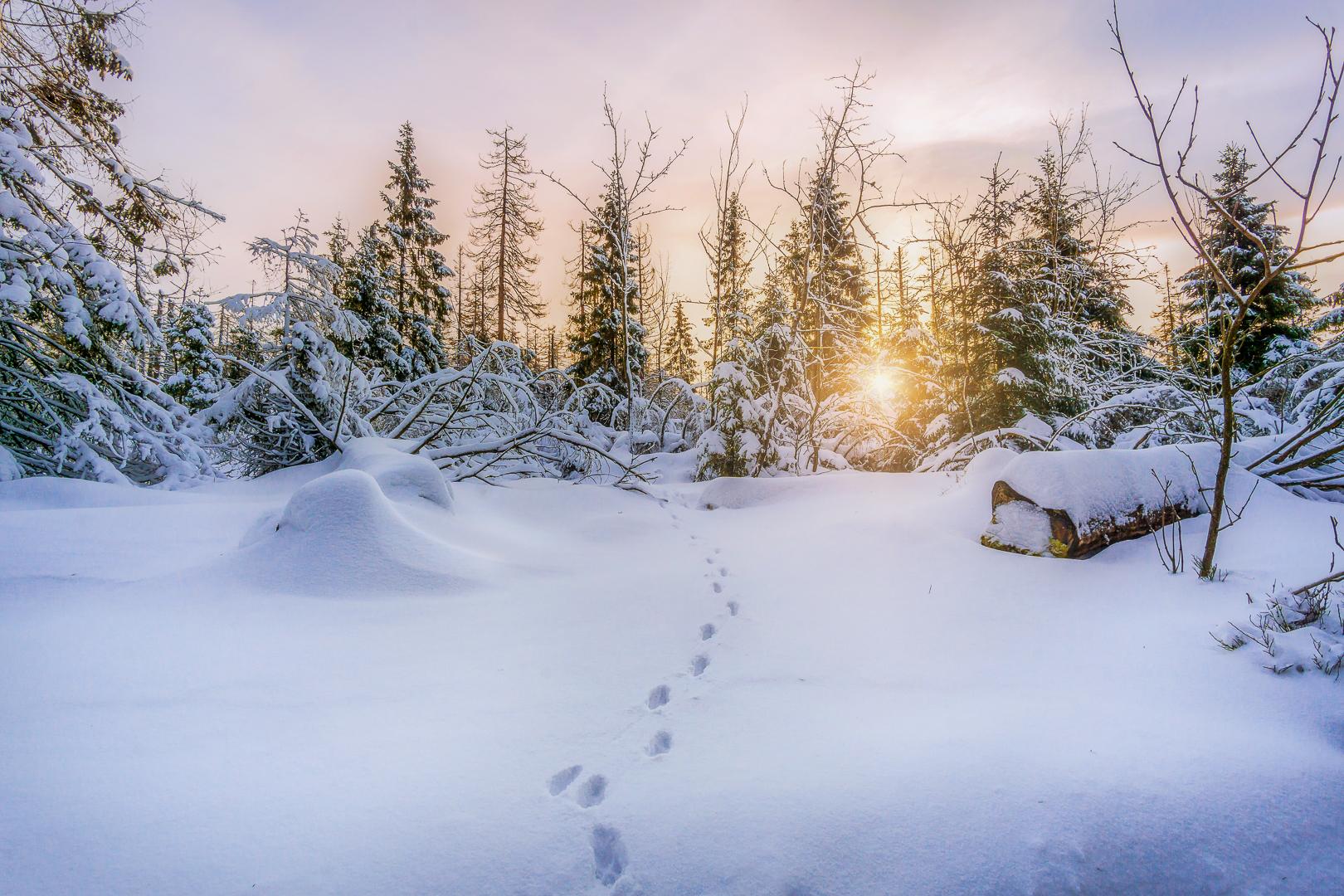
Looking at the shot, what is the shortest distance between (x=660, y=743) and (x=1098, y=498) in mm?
3330

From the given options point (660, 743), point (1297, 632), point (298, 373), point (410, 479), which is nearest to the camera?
point (660, 743)

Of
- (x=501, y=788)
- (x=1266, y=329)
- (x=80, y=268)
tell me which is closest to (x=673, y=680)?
(x=501, y=788)

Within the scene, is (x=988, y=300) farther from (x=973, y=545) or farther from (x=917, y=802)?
(x=917, y=802)

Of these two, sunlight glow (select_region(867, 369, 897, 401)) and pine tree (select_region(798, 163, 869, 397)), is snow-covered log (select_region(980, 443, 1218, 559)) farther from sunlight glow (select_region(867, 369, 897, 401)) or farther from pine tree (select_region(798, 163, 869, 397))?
sunlight glow (select_region(867, 369, 897, 401))

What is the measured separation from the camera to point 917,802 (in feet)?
4.47

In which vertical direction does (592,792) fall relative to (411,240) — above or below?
below

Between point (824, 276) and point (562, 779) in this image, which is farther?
point (824, 276)

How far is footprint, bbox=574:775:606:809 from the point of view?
1.49 meters

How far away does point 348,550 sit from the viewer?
3.21 meters

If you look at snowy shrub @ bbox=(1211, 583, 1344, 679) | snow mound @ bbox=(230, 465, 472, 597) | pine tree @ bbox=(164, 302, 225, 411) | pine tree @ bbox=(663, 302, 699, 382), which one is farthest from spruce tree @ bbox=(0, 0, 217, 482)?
pine tree @ bbox=(663, 302, 699, 382)

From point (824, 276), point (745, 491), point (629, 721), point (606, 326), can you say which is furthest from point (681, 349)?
point (629, 721)

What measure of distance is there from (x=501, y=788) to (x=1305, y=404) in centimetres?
630

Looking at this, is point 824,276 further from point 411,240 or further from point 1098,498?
point 411,240

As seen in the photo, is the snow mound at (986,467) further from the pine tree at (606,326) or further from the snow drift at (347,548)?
the pine tree at (606,326)
